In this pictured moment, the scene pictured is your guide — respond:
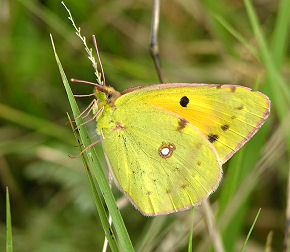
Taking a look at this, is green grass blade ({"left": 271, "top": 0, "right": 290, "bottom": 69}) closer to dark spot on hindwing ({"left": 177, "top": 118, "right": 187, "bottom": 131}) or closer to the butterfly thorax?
dark spot on hindwing ({"left": 177, "top": 118, "right": 187, "bottom": 131})

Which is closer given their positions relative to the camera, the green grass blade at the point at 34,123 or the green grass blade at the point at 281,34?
the green grass blade at the point at 281,34

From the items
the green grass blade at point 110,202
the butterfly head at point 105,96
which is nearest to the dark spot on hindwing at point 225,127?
the butterfly head at point 105,96

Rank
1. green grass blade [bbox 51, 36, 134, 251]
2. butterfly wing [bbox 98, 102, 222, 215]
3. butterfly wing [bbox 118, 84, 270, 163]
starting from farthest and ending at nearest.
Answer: butterfly wing [bbox 98, 102, 222, 215]
butterfly wing [bbox 118, 84, 270, 163]
green grass blade [bbox 51, 36, 134, 251]

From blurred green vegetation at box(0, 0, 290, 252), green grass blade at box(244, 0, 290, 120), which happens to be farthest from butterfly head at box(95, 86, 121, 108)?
green grass blade at box(244, 0, 290, 120)

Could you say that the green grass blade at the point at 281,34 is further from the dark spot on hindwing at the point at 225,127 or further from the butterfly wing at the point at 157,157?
the butterfly wing at the point at 157,157

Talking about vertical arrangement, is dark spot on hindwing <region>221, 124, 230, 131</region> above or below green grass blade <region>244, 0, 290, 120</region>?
below

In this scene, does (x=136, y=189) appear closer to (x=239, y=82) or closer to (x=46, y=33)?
(x=239, y=82)
